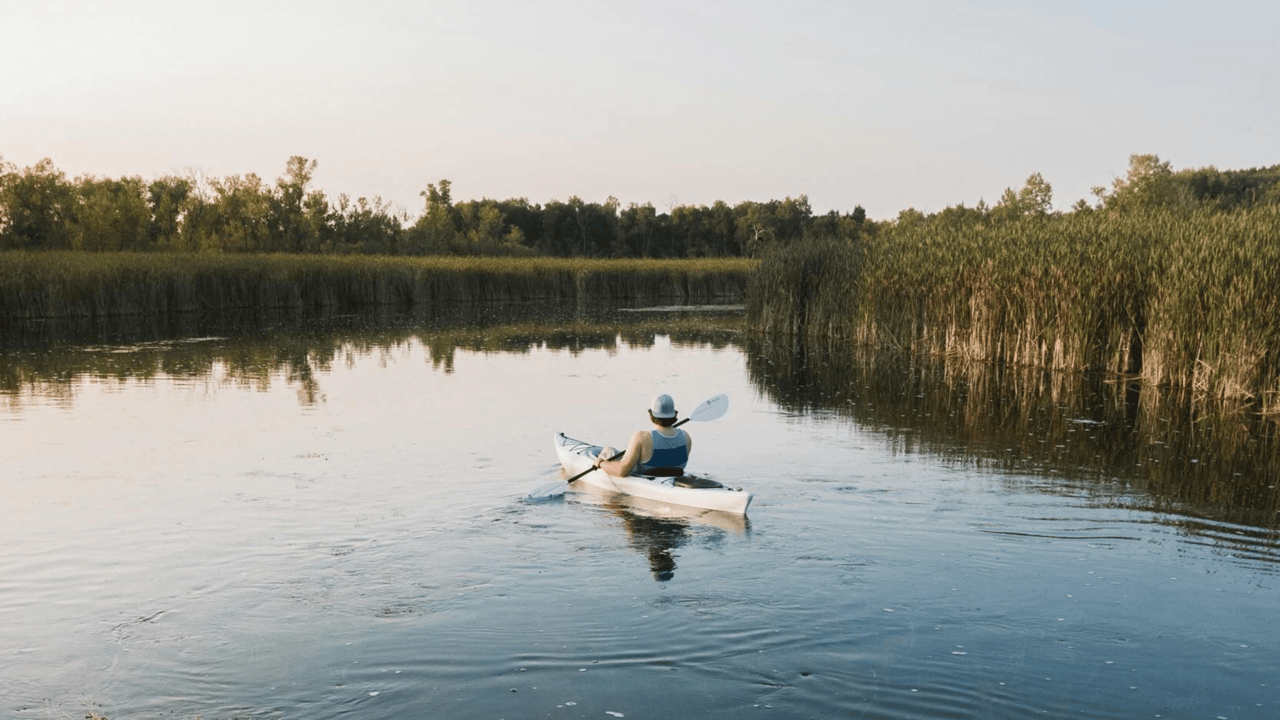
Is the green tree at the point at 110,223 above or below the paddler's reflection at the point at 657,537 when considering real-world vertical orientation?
above

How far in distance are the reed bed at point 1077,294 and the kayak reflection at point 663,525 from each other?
9.40 m

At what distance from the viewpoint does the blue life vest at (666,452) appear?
→ 360 inches

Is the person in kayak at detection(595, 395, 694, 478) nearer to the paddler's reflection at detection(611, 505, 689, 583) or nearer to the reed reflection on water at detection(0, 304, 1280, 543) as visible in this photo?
the paddler's reflection at detection(611, 505, 689, 583)

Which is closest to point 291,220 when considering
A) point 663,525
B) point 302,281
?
point 302,281

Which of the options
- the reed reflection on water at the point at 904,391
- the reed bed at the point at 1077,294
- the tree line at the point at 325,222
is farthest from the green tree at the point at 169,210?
the reed bed at the point at 1077,294

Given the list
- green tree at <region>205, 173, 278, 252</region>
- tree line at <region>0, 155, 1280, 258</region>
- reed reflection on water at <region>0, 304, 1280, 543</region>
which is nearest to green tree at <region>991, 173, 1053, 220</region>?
tree line at <region>0, 155, 1280, 258</region>

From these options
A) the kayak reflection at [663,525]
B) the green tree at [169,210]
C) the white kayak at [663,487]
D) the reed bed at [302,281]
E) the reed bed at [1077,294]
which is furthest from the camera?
the green tree at [169,210]

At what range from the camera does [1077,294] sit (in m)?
17.2

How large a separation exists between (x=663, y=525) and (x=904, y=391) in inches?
355

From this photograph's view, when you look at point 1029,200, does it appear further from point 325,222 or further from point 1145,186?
point 325,222

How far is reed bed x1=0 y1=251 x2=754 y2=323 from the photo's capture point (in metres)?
31.0

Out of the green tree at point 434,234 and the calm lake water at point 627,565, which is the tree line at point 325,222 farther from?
the calm lake water at point 627,565

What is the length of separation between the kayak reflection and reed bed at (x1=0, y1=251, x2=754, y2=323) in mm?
26767

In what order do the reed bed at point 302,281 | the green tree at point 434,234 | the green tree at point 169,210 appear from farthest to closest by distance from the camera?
the green tree at point 434,234
the green tree at point 169,210
the reed bed at point 302,281
